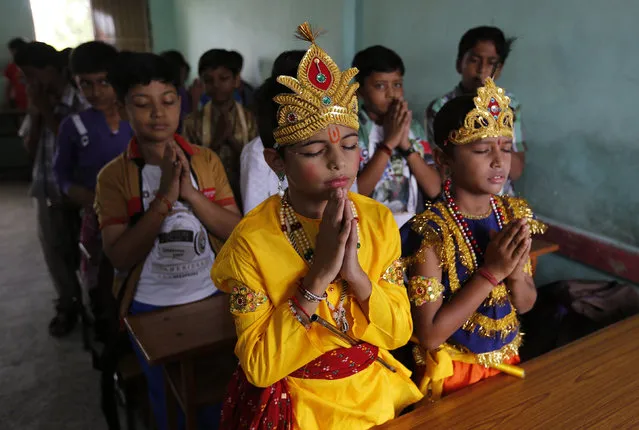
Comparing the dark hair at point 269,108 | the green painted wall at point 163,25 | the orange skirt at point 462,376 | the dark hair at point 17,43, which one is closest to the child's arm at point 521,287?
the orange skirt at point 462,376

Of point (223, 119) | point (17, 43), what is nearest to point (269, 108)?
point (223, 119)

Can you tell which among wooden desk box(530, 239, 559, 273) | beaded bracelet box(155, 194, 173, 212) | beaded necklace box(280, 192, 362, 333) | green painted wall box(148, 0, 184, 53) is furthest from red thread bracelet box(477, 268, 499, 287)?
green painted wall box(148, 0, 184, 53)

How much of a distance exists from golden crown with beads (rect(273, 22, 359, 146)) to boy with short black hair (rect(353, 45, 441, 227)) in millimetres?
1073

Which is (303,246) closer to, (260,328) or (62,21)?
(260,328)

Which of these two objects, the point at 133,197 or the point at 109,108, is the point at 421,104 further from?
the point at 133,197

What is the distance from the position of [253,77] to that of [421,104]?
8.42 ft

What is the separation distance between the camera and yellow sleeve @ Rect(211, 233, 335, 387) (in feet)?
3.22

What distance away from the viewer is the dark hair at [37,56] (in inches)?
122

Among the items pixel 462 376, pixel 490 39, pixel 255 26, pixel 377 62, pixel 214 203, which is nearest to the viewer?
pixel 462 376

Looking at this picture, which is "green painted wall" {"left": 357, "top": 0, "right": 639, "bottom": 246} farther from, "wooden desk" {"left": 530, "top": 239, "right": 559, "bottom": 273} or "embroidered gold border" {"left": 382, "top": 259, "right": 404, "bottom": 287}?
"embroidered gold border" {"left": 382, "top": 259, "right": 404, "bottom": 287}

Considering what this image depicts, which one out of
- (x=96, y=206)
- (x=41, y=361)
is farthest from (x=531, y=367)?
(x=41, y=361)

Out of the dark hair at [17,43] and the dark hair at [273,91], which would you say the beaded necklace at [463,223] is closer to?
the dark hair at [273,91]

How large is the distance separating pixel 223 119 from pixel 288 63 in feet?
6.27

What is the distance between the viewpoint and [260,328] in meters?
1.02
